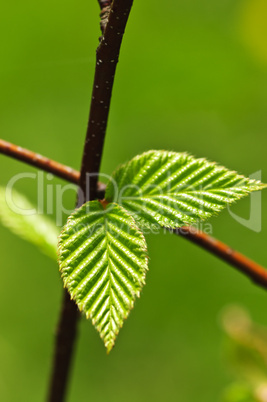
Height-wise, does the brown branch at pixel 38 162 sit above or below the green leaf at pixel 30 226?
above

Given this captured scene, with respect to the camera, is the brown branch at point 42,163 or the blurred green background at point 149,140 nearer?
the brown branch at point 42,163

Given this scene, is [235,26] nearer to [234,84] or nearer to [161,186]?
[234,84]

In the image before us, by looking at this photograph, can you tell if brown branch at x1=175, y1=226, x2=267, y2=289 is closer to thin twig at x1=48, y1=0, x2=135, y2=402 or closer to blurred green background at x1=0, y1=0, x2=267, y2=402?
thin twig at x1=48, y1=0, x2=135, y2=402

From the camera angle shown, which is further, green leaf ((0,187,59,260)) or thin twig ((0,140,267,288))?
green leaf ((0,187,59,260))

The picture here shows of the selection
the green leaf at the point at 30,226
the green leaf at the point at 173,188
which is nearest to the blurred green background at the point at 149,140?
the green leaf at the point at 30,226

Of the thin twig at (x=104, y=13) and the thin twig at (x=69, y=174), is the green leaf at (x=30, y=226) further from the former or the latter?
the thin twig at (x=104, y=13)

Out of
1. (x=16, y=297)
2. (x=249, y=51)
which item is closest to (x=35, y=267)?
(x=16, y=297)

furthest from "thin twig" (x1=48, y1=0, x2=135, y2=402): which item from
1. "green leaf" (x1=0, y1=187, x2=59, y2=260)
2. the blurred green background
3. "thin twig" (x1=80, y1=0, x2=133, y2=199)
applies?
the blurred green background
